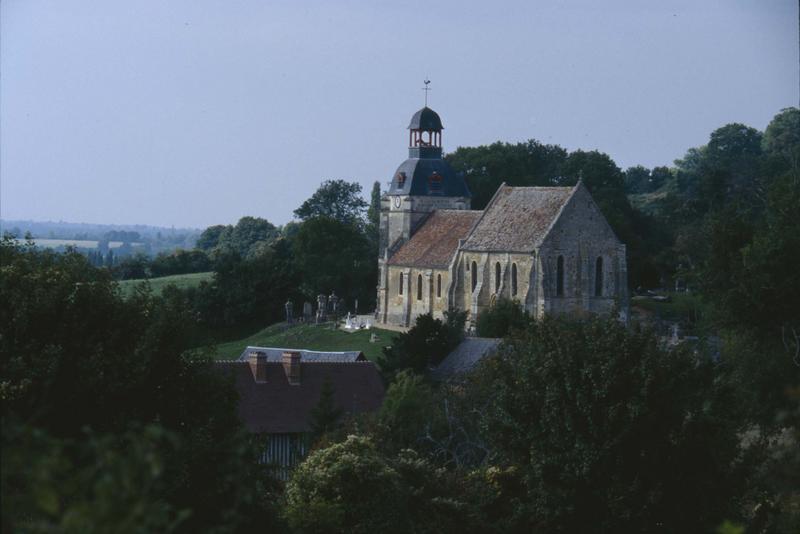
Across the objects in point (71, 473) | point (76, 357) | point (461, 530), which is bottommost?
point (461, 530)

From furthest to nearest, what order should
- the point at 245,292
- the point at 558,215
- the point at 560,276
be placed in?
1. the point at 245,292
2. the point at 560,276
3. the point at 558,215

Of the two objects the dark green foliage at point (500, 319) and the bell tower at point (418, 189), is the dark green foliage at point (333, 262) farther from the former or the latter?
the dark green foliage at point (500, 319)

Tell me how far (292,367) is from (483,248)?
24.4 metres

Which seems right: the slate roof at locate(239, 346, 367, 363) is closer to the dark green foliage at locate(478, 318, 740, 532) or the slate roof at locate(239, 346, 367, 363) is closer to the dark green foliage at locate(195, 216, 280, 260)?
the dark green foliage at locate(478, 318, 740, 532)

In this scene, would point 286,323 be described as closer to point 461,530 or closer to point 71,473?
point 461,530

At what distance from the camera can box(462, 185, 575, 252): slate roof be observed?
60594mm

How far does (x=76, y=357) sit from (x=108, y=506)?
1610cm

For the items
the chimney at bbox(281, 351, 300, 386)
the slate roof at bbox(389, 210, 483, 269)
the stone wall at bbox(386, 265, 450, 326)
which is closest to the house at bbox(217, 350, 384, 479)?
the chimney at bbox(281, 351, 300, 386)

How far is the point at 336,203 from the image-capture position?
330 feet

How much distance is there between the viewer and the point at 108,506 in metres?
7.77

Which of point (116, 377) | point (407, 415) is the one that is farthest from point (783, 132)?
point (116, 377)

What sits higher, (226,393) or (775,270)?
(775,270)

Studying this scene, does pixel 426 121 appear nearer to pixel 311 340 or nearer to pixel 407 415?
pixel 311 340

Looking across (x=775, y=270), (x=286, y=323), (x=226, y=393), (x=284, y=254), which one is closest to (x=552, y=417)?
(x=226, y=393)
